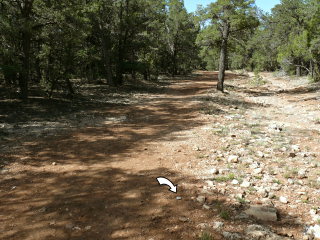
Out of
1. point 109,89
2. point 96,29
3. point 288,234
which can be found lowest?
point 288,234

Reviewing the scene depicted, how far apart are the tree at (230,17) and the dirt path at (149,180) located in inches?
409

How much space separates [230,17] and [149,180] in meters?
16.1

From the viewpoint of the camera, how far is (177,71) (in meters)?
49.4

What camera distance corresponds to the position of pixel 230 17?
18.9m

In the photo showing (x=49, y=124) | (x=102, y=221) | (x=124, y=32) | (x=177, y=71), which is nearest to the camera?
(x=102, y=221)

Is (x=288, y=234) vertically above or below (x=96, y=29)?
below

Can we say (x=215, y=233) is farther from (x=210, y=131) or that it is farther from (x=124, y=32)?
(x=124, y=32)

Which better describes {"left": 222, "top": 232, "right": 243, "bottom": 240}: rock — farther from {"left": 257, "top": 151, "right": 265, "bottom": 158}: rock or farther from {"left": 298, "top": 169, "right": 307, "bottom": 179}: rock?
{"left": 257, "top": 151, "right": 265, "bottom": 158}: rock

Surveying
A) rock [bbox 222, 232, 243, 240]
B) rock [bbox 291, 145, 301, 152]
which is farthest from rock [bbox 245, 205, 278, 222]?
rock [bbox 291, 145, 301, 152]

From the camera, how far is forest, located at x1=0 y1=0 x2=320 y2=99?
1432 cm

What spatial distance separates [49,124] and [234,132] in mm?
7351

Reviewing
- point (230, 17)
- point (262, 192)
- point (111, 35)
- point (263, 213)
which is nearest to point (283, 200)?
point (262, 192)

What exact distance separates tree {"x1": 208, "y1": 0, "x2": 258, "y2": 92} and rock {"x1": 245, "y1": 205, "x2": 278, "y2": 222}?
1653cm

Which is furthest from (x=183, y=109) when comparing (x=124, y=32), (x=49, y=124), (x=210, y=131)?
(x=124, y=32)
